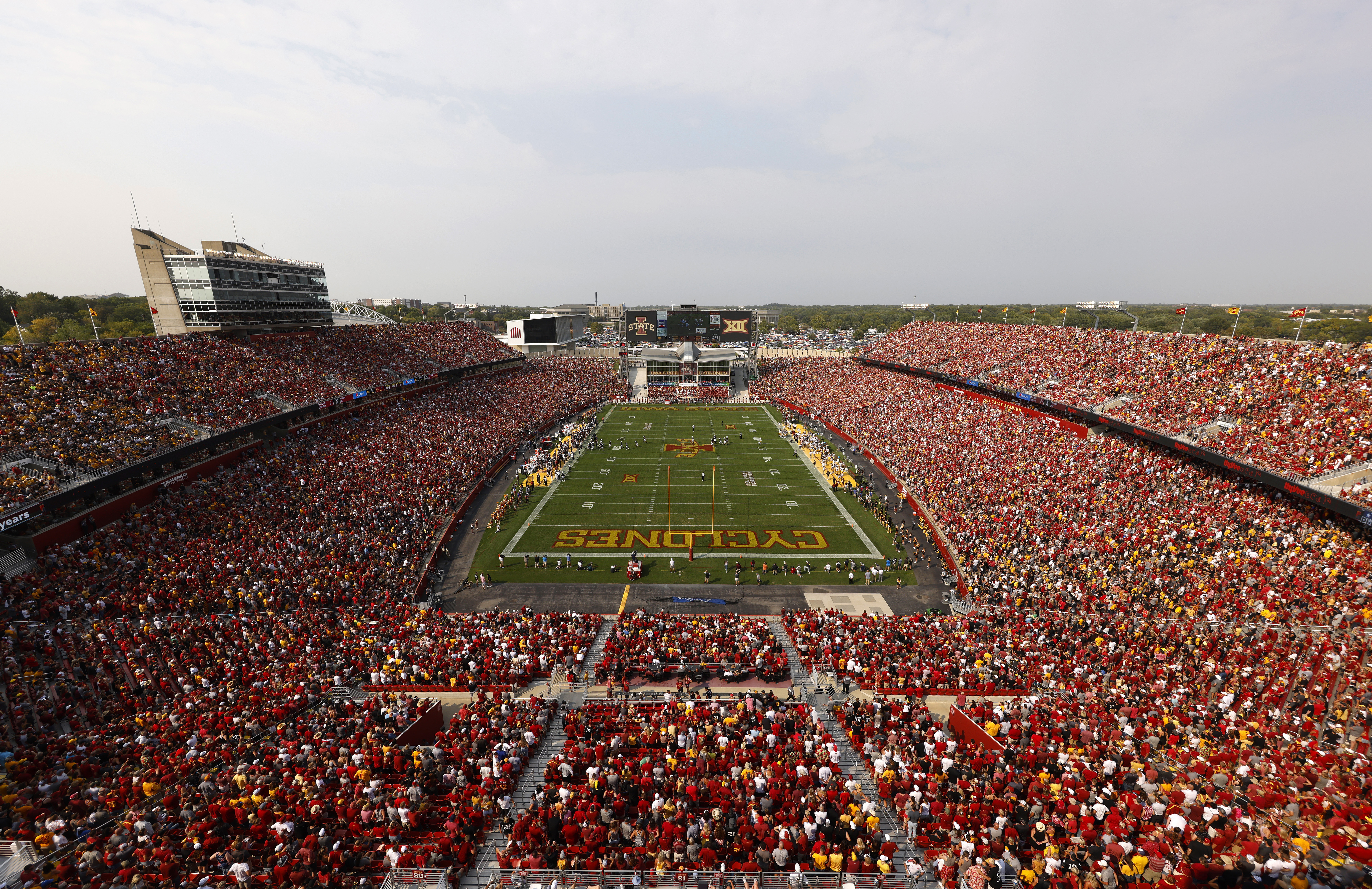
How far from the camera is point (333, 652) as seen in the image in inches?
656

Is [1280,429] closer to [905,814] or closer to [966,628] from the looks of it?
[966,628]

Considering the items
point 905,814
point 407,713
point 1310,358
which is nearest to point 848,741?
point 905,814

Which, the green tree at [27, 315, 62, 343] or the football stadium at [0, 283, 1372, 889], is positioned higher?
the green tree at [27, 315, 62, 343]

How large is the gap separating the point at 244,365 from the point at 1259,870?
49.2m

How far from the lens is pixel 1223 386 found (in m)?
29.4

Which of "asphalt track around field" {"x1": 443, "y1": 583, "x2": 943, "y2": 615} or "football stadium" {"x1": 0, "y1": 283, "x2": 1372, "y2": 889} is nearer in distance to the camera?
"football stadium" {"x1": 0, "y1": 283, "x2": 1372, "y2": 889}

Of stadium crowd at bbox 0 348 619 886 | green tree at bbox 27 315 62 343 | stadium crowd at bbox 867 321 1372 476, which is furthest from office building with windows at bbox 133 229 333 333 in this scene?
stadium crowd at bbox 867 321 1372 476

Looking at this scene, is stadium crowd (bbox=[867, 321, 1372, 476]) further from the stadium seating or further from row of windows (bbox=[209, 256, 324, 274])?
row of windows (bbox=[209, 256, 324, 274])

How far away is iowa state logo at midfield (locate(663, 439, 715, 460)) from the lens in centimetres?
4569

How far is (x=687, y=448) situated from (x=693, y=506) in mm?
13854

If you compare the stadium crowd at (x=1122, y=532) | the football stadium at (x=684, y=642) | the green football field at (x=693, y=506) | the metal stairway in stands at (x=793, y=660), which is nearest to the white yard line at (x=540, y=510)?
the green football field at (x=693, y=506)

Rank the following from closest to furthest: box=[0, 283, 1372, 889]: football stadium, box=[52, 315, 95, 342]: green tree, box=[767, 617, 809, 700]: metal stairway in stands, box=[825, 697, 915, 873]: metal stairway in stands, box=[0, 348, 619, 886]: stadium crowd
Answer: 1. box=[0, 348, 619, 886]: stadium crowd
2. box=[0, 283, 1372, 889]: football stadium
3. box=[825, 697, 915, 873]: metal stairway in stands
4. box=[767, 617, 809, 700]: metal stairway in stands
5. box=[52, 315, 95, 342]: green tree

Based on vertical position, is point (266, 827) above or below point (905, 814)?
above

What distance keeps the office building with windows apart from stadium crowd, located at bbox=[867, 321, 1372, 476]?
2327 inches
